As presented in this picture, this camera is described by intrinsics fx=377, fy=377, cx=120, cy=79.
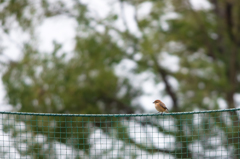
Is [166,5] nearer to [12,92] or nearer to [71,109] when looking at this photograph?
[71,109]

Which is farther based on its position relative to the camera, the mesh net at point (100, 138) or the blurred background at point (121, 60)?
the blurred background at point (121, 60)

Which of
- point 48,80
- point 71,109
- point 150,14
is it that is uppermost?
point 150,14

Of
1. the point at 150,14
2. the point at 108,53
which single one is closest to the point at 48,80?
the point at 108,53

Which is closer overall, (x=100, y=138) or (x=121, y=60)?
Answer: (x=100, y=138)

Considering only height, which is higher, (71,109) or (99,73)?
(99,73)

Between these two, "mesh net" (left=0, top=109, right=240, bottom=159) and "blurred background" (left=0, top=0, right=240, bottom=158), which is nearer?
"mesh net" (left=0, top=109, right=240, bottom=159)

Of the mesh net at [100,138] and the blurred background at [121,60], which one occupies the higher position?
the blurred background at [121,60]

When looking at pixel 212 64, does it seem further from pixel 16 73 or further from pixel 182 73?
pixel 16 73

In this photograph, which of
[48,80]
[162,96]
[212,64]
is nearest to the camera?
[48,80]

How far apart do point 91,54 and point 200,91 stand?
3.43 meters

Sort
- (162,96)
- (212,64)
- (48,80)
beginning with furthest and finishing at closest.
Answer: (162,96) → (212,64) → (48,80)

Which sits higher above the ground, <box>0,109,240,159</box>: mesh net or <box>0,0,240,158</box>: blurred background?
<box>0,0,240,158</box>: blurred background

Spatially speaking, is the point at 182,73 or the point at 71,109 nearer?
the point at 71,109

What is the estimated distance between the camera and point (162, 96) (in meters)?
12.5
